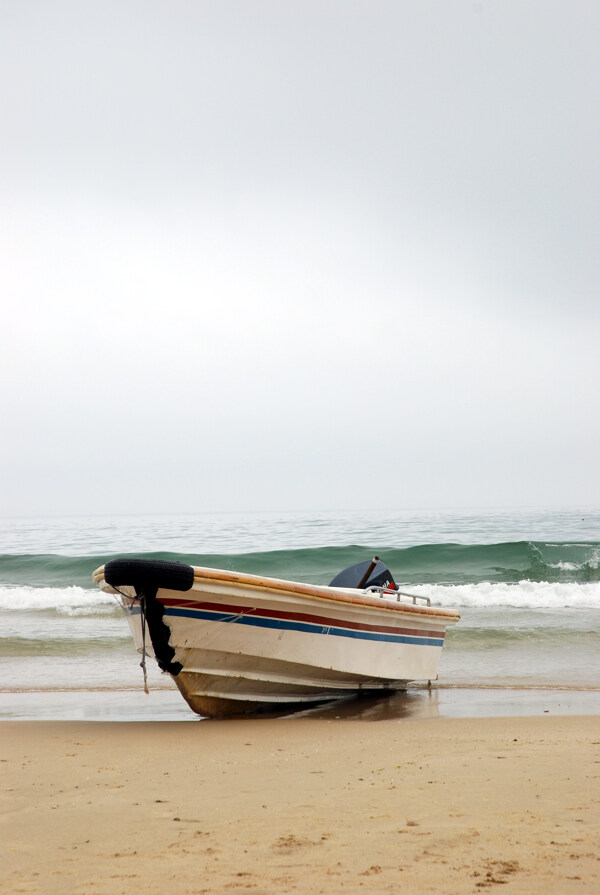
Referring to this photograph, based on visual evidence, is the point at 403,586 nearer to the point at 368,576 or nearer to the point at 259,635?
the point at 368,576

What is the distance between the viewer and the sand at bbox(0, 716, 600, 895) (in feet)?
9.81

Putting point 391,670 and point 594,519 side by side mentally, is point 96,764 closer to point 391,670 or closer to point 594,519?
point 391,670

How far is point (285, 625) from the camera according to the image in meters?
7.36

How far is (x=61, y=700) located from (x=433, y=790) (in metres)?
5.65

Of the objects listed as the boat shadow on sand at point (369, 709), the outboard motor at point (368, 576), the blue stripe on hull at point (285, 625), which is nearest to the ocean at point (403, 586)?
the boat shadow on sand at point (369, 709)

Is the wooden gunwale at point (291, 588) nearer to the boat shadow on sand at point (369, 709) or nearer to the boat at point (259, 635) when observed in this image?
the boat at point (259, 635)

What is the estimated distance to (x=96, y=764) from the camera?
5359 millimetres

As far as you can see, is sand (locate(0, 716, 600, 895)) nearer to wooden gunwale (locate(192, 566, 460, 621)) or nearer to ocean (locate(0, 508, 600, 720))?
wooden gunwale (locate(192, 566, 460, 621))

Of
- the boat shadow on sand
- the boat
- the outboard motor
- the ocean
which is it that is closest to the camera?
the boat

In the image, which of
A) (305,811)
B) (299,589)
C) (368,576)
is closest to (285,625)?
(299,589)

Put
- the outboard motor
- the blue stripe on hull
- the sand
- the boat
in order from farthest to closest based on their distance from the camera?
the outboard motor < the blue stripe on hull < the boat < the sand

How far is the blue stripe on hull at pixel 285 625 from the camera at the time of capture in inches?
269

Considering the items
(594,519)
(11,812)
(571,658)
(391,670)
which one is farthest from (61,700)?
(594,519)

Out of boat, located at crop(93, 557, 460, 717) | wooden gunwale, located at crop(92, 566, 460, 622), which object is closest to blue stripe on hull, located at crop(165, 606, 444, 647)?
boat, located at crop(93, 557, 460, 717)
